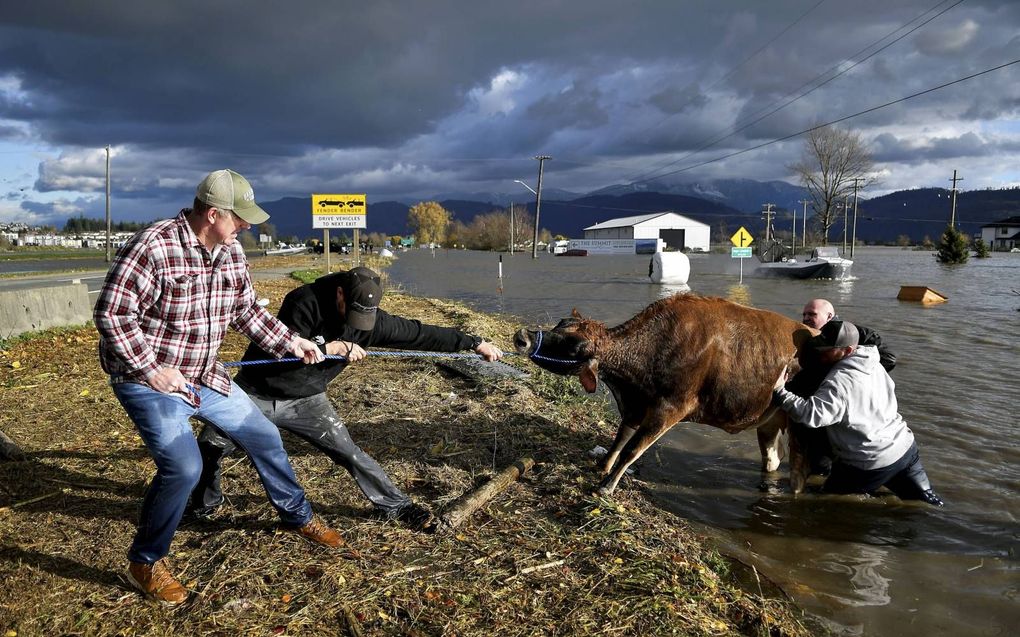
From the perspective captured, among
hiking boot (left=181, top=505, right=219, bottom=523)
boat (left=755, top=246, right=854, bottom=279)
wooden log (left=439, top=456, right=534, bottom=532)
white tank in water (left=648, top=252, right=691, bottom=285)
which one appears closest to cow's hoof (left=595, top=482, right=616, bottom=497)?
wooden log (left=439, top=456, right=534, bottom=532)

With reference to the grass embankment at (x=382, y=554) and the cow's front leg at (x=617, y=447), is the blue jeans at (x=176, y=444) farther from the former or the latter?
the cow's front leg at (x=617, y=447)

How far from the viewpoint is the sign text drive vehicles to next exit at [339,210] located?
1023 inches

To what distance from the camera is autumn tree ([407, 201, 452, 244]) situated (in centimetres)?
14812

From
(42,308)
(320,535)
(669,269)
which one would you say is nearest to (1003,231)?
(669,269)

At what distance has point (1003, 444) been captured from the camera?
25.7 feet

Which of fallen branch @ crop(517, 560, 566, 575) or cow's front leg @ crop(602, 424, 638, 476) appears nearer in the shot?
fallen branch @ crop(517, 560, 566, 575)

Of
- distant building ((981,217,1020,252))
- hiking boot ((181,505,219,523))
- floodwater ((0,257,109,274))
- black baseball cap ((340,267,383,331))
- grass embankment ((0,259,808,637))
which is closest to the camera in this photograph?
grass embankment ((0,259,808,637))

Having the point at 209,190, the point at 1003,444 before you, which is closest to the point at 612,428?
the point at 1003,444

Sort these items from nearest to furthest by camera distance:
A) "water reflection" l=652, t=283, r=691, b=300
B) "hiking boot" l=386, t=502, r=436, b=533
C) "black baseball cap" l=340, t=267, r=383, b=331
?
"black baseball cap" l=340, t=267, r=383, b=331 < "hiking boot" l=386, t=502, r=436, b=533 < "water reflection" l=652, t=283, r=691, b=300

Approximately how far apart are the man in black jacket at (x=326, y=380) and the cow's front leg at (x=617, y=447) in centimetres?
188

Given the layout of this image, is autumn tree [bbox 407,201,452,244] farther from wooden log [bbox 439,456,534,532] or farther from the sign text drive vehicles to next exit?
wooden log [bbox 439,456,534,532]

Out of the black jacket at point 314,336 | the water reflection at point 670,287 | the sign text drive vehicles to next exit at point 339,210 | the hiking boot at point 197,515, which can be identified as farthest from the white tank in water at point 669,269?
the hiking boot at point 197,515

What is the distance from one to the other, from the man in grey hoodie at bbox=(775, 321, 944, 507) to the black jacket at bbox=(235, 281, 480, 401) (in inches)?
122

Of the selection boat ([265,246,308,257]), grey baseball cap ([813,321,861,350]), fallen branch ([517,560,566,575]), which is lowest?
fallen branch ([517,560,566,575])
